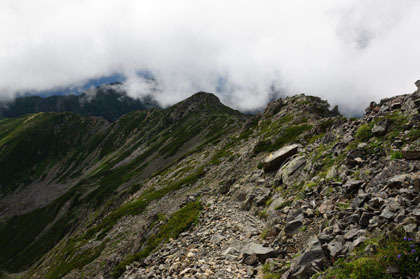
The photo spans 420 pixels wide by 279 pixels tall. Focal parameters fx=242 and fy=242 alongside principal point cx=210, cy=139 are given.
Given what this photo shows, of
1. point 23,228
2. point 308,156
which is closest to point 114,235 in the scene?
point 308,156

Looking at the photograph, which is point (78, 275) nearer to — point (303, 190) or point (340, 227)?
point (303, 190)

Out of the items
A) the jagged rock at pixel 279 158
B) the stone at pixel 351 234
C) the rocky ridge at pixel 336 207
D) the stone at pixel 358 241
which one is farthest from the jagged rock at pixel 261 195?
the stone at pixel 358 241

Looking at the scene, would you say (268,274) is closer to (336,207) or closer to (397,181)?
(336,207)

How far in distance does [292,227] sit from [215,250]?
5.50 m

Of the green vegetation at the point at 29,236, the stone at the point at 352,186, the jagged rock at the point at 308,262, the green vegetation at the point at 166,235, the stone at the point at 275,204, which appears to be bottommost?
the jagged rock at the point at 308,262

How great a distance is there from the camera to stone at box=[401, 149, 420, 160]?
12.2 meters

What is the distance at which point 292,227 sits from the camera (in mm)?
14273

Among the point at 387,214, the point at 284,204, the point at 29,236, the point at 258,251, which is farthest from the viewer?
the point at 29,236

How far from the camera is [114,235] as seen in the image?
5162 centimetres

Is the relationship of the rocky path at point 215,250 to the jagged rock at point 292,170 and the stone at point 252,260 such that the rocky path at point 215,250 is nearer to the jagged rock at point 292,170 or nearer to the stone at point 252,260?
the stone at point 252,260

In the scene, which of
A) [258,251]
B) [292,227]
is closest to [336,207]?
[292,227]

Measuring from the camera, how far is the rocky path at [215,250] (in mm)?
13688

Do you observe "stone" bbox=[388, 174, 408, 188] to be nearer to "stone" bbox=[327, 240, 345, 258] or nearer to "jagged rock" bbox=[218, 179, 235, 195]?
"stone" bbox=[327, 240, 345, 258]

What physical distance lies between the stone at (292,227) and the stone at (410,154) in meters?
6.53
